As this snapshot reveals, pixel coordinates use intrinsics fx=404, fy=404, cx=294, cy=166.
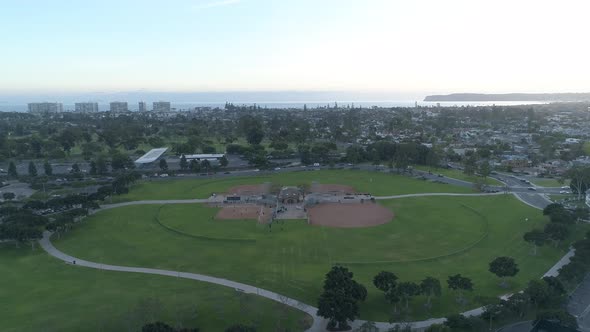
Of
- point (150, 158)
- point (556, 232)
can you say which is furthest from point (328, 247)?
point (150, 158)

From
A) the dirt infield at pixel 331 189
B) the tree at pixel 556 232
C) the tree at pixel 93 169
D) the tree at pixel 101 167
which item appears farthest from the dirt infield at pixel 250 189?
the tree at pixel 556 232

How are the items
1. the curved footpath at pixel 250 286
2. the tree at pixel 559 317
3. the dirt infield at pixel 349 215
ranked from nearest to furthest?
the tree at pixel 559 317, the curved footpath at pixel 250 286, the dirt infield at pixel 349 215

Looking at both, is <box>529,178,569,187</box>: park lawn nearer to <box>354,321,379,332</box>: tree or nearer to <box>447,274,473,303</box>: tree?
<box>447,274,473,303</box>: tree

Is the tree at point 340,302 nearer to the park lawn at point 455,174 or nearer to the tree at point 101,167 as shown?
the park lawn at point 455,174

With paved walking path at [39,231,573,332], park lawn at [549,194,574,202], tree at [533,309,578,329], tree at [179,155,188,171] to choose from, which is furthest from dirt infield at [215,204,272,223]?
park lawn at [549,194,574,202]

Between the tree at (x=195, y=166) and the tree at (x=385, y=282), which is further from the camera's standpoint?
the tree at (x=195, y=166)

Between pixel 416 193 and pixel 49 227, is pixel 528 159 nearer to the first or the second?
pixel 416 193
